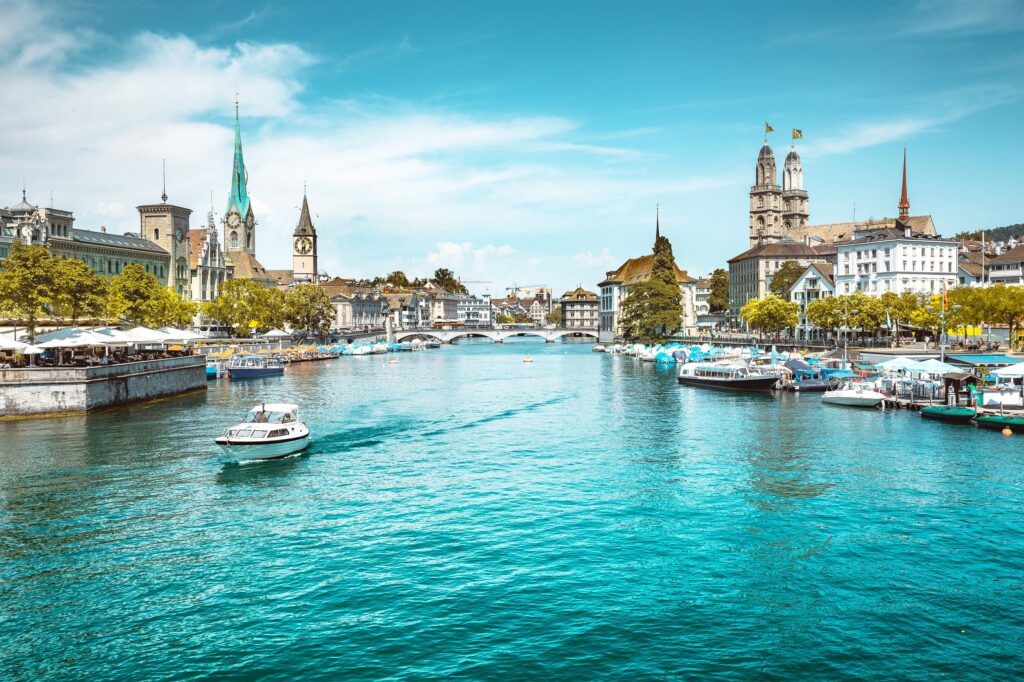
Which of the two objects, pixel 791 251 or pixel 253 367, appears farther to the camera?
pixel 791 251

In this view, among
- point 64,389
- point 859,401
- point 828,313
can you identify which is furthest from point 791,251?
point 64,389

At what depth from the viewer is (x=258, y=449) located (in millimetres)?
41969

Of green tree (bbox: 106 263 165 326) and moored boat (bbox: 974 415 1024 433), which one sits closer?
moored boat (bbox: 974 415 1024 433)

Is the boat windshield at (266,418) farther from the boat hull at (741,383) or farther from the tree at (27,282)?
the boat hull at (741,383)

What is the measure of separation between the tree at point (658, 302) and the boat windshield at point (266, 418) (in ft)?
356

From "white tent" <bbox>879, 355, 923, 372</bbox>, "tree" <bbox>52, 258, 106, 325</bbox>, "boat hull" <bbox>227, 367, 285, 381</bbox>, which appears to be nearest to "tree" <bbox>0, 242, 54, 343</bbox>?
"tree" <bbox>52, 258, 106, 325</bbox>

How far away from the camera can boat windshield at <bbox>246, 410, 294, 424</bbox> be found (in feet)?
146

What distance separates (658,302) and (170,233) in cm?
10379

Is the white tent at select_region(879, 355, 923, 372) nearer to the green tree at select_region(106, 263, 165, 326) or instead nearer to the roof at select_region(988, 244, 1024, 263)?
the green tree at select_region(106, 263, 165, 326)

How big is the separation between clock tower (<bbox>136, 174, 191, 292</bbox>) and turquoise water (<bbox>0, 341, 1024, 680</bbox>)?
130 meters

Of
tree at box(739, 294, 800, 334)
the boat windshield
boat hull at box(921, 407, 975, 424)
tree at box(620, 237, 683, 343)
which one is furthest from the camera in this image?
tree at box(620, 237, 683, 343)

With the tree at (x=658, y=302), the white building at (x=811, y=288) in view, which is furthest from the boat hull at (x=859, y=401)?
the tree at (x=658, y=302)

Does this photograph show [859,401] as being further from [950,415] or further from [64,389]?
[64,389]

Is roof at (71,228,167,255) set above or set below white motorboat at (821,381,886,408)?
Answer: above
